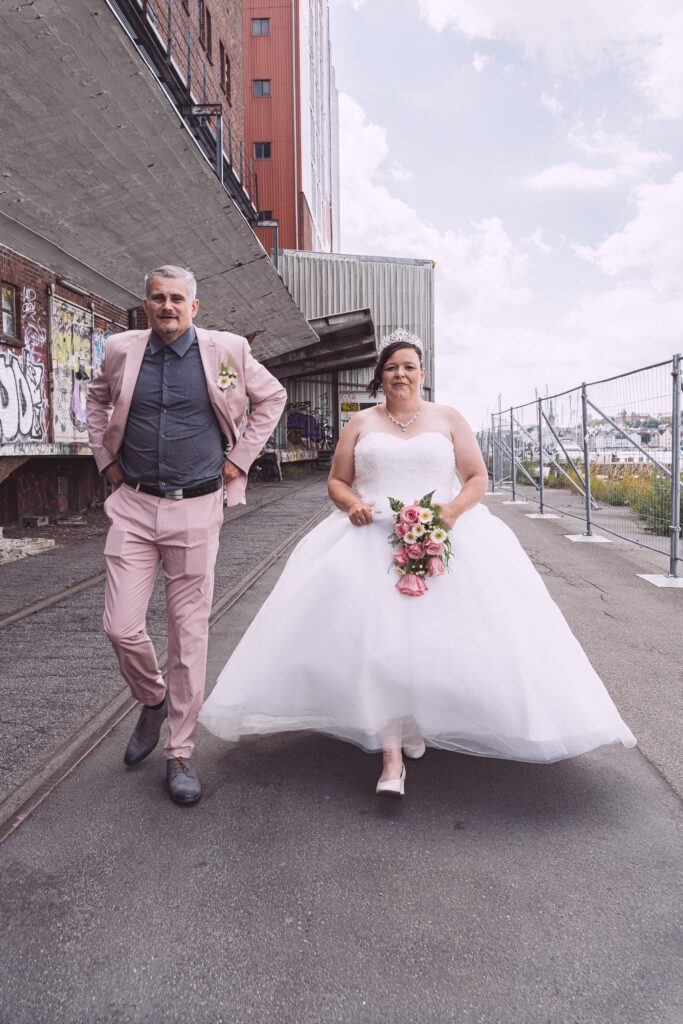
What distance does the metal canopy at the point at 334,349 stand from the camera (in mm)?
30609

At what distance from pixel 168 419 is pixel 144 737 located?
55.8 inches

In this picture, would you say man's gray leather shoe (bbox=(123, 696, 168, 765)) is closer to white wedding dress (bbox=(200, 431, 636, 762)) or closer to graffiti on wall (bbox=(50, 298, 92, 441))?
white wedding dress (bbox=(200, 431, 636, 762))

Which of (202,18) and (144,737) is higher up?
(202,18)

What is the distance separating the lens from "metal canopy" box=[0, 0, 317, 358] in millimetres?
8117

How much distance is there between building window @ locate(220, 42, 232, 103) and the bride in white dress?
27014 mm

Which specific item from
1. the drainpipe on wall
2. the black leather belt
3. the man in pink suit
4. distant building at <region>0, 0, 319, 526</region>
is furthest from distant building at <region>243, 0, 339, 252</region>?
the black leather belt

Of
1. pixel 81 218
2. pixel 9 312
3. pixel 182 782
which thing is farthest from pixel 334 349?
pixel 182 782

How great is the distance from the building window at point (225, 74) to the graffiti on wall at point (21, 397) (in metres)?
18.0

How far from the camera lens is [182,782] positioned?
3137mm

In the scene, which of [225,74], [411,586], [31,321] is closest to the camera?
[411,586]

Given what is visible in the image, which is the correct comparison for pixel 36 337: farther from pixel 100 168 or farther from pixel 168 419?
pixel 168 419

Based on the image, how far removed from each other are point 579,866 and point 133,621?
1.91m

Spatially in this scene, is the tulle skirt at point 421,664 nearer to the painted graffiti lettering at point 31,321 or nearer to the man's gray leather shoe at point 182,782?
the man's gray leather shoe at point 182,782

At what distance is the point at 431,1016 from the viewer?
1.93 metres
